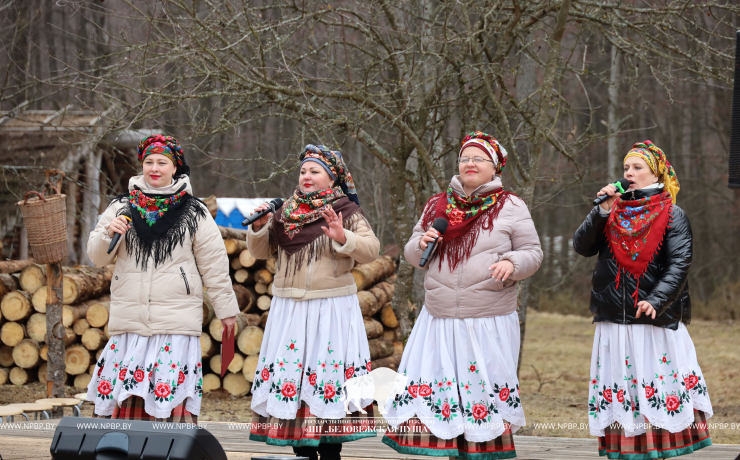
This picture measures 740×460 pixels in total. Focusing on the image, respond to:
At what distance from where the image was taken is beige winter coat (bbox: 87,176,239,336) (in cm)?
398

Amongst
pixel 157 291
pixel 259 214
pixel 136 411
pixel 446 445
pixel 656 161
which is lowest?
pixel 446 445

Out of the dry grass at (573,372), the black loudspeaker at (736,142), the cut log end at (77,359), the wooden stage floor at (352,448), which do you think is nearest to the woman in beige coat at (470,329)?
the wooden stage floor at (352,448)

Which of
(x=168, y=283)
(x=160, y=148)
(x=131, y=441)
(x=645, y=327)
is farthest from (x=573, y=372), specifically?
(x=131, y=441)

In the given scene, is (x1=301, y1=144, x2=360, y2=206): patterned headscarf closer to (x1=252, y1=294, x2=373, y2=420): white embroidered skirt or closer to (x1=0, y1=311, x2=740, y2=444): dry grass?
(x1=252, y1=294, x2=373, y2=420): white embroidered skirt

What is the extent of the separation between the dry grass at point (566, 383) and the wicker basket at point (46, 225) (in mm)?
1577

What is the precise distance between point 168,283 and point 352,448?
1.60 m

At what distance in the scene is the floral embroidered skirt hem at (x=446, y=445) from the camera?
374cm

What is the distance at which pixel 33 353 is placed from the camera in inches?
306

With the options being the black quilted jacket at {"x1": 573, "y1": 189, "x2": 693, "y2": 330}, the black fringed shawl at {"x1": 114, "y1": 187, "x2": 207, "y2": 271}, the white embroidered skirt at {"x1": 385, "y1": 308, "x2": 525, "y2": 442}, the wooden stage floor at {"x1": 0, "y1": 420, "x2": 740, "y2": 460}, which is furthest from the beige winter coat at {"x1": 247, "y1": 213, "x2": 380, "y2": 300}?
the black quilted jacket at {"x1": 573, "y1": 189, "x2": 693, "y2": 330}

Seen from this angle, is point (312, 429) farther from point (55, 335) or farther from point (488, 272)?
point (55, 335)

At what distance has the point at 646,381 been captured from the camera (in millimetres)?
3832

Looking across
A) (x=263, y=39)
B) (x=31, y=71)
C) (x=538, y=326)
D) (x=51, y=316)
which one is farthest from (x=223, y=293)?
(x=538, y=326)

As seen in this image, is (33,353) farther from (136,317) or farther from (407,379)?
(407,379)

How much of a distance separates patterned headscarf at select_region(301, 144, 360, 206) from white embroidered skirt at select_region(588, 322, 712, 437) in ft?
4.99
